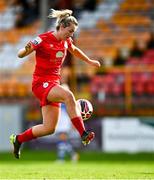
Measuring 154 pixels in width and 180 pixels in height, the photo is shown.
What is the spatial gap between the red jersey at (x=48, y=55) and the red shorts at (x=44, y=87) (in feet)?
0.25

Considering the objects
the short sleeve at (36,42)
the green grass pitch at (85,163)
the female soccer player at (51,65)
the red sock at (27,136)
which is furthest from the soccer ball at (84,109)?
the green grass pitch at (85,163)

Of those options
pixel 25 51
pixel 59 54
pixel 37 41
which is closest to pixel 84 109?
pixel 59 54

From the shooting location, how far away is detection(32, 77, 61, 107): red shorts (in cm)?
1241

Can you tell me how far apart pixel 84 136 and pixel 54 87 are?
2.87 ft

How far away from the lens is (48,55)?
12469 mm

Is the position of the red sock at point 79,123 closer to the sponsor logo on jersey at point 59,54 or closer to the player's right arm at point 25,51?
the sponsor logo on jersey at point 59,54

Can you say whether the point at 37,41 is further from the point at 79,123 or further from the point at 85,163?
the point at 85,163

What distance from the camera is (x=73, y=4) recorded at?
1237 inches

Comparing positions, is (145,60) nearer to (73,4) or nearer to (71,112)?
(73,4)

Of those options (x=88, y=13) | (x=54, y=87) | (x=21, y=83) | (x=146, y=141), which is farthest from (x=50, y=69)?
(x=88, y=13)

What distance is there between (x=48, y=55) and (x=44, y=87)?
482 mm

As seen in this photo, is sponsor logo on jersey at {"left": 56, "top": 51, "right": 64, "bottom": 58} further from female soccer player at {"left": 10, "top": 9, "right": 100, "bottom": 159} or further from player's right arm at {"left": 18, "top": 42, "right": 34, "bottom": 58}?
player's right arm at {"left": 18, "top": 42, "right": 34, "bottom": 58}

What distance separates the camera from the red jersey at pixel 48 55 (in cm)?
1242

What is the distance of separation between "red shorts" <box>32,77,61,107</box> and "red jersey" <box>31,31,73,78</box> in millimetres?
77
